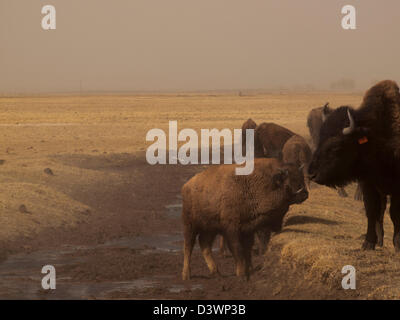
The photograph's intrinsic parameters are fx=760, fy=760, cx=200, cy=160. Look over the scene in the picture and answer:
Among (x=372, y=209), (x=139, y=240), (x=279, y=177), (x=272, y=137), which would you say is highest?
(x=272, y=137)

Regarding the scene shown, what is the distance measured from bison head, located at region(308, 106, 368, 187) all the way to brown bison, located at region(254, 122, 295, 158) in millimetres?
6538

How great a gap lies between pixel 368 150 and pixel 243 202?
1.84m

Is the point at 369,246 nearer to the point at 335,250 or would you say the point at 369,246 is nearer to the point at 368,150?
the point at 335,250

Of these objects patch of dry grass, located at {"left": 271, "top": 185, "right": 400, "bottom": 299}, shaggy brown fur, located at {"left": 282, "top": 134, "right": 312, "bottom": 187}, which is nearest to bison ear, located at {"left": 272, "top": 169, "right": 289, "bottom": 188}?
patch of dry grass, located at {"left": 271, "top": 185, "right": 400, "bottom": 299}

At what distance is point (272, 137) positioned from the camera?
16.5 meters

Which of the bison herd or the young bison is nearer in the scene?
the bison herd

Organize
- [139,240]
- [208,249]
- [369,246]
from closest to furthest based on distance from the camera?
[369,246]
[208,249]
[139,240]

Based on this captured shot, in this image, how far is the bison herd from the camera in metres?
9.37

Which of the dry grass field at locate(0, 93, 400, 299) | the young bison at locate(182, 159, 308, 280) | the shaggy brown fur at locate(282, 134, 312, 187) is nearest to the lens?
the dry grass field at locate(0, 93, 400, 299)

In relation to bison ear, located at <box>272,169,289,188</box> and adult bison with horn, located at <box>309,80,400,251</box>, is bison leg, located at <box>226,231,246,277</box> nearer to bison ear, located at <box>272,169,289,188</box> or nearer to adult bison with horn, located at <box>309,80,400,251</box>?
bison ear, located at <box>272,169,289,188</box>

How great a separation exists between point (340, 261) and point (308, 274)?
47 centimetres

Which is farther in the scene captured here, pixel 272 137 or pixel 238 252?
pixel 272 137

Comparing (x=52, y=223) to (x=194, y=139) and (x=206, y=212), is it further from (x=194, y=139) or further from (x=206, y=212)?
(x=194, y=139)

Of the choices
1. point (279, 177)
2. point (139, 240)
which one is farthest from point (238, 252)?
point (139, 240)
